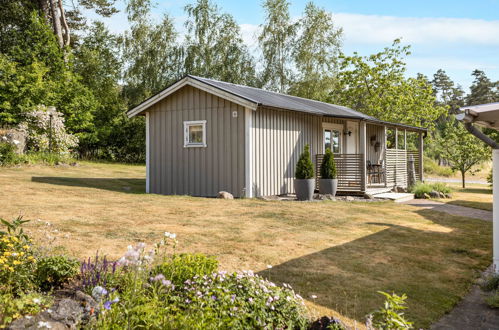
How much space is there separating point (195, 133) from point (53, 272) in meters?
9.81

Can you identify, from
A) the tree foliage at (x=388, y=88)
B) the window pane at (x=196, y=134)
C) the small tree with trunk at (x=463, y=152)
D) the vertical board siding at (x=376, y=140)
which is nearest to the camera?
the window pane at (x=196, y=134)

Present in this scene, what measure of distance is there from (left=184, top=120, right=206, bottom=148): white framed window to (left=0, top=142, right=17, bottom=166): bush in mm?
7082

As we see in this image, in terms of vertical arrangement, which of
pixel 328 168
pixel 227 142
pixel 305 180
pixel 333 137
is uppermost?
pixel 333 137

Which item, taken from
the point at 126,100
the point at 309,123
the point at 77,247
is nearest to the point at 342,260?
the point at 77,247

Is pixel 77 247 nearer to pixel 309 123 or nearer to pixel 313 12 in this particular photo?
pixel 309 123

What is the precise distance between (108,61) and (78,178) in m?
16.3

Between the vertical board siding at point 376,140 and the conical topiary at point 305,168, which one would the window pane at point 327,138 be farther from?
the conical topiary at point 305,168

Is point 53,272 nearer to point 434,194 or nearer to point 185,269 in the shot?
point 185,269

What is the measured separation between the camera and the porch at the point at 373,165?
13438 mm

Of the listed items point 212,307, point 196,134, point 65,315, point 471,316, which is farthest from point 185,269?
point 196,134

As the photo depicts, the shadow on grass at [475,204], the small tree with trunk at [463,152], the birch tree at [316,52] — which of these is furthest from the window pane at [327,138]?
the birch tree at [316,52]

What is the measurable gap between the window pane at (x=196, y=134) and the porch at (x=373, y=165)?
402 centimetres

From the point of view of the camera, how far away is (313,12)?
2967 cm

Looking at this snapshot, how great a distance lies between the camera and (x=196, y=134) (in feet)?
43.1
